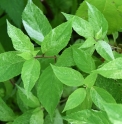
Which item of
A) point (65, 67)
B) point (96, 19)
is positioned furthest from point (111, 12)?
point (65, 67)

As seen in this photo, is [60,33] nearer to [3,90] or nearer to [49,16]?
[3,90]

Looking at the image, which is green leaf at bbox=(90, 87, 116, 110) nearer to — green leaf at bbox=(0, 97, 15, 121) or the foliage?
the foliage

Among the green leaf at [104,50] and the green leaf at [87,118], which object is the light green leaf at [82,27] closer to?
the green leaf at [104,50]

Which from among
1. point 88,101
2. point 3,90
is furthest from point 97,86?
point 3,90

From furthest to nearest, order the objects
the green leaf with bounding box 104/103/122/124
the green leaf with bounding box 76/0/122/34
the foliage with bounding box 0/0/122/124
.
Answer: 1. the green leaf with bounding box 76/0/122/34
2. the foliage with bounding box 0/0/122/124
3. the green leaf with bounding box 104/103/122/124

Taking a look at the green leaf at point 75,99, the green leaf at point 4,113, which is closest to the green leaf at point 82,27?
the green leaf at point 75,99

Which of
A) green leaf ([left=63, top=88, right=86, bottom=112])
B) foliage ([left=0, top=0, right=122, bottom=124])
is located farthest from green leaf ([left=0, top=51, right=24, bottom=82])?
green leaf ([left=63, top=88, right=86, bottom=112])
